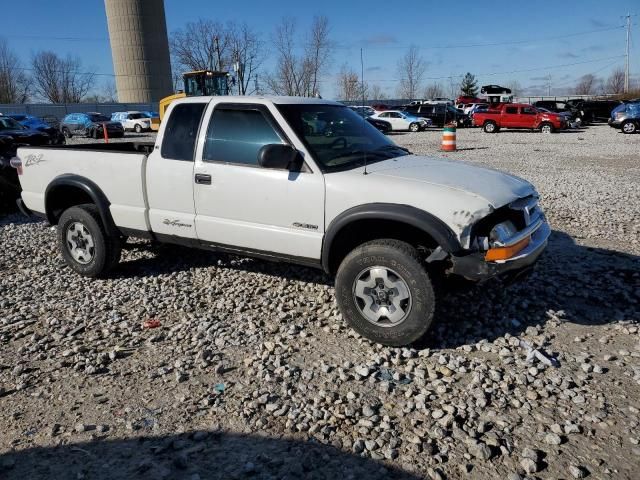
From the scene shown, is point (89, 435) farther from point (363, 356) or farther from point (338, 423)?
point (363, 356)

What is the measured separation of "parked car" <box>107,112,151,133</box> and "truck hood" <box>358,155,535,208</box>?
3437 centimetres

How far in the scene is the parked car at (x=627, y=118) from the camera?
25.9 meters

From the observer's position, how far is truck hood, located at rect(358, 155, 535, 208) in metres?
3.79

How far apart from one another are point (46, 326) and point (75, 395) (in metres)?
1.35

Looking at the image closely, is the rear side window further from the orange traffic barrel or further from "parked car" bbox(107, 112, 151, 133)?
"parked car" bbox(107, 112, 151, 133)

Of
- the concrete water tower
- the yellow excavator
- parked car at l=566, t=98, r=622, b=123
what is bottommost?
parked car at l=566, t=98, r=622, b=123

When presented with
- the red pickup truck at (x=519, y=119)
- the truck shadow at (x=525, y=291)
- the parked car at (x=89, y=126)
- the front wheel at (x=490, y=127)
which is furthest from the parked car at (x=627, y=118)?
the parked car at (x=89, y=126)

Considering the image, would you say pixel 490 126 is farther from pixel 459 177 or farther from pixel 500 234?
pixel 500 234

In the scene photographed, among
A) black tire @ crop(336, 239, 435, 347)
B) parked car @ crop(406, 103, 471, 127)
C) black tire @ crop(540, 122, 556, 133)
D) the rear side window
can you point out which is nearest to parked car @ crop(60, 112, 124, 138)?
parked car @ crop(406, 103, 471, 127)

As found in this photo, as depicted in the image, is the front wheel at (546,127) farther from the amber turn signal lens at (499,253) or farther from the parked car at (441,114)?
the amber turn signal lens at (499,253)

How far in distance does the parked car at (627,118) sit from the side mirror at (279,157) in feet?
90.0

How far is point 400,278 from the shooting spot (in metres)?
3.81

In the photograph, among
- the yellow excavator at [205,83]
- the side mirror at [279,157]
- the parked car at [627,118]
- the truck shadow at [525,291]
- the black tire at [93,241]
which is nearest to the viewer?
the side mirror at [279,157]

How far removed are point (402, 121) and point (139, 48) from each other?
49718mm
